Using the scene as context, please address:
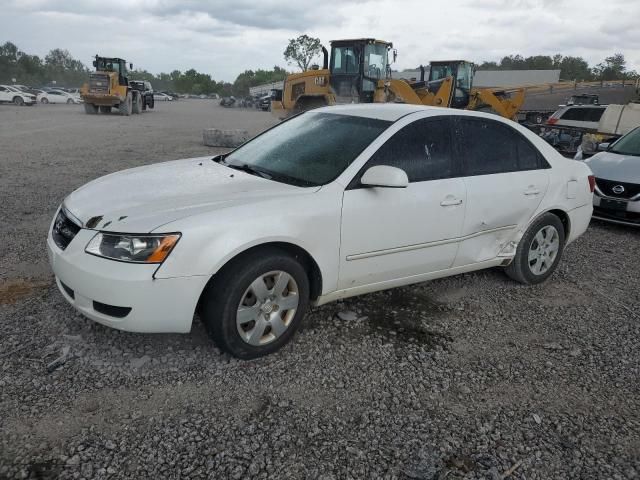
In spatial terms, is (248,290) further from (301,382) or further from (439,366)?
(439,366)

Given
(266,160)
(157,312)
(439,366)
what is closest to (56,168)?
(266,160)

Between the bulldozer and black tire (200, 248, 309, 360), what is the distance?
26226 mm

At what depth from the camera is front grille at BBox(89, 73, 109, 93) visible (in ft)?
84.6

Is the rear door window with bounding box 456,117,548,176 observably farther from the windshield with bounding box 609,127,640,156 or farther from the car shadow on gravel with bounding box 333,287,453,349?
the windshield with bounding box 609,127,640,156

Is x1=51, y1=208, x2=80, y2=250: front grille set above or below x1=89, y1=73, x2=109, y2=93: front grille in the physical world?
below

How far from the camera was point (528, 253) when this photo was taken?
451cm

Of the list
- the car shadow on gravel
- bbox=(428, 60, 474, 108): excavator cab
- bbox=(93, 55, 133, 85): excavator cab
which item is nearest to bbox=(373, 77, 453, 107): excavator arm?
bbox=(428, 60, 474, 108): excavator cab

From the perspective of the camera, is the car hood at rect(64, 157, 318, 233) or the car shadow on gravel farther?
the car shadow on gravel

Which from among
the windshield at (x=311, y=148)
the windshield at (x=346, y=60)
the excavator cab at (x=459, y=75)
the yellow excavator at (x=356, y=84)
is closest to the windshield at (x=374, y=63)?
the yellow excavator at (x=356, y=84)

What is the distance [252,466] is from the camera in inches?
93.0

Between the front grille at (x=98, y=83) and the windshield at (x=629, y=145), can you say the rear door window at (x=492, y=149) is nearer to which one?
the windshield at (x=629, y=145)

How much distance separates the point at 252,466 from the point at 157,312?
1006 millimetres

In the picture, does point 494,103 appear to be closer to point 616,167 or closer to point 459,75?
point 459,75

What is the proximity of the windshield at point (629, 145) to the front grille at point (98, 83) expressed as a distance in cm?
2464
